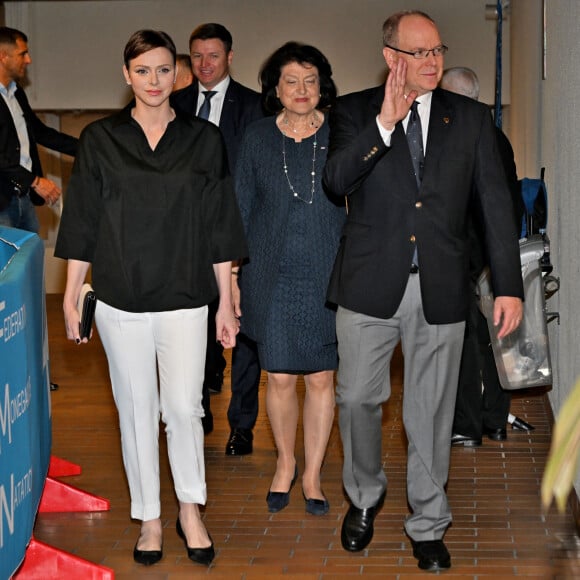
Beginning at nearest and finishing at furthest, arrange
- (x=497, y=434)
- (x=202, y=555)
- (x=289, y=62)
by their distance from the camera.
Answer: (x=202, y=555), (x=289, y=62), (x=497, y=434)

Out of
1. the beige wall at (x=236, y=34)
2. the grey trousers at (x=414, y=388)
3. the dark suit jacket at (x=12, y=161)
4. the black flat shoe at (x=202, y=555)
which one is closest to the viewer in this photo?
the grey trousers at (x=414, y=388)

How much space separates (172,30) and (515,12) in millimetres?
3717

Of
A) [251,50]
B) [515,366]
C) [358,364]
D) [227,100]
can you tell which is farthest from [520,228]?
[251,50]

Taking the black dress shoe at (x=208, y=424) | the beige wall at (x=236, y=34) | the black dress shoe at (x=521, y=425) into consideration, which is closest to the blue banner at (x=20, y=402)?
the black dress shoe at (x=208, y=424)

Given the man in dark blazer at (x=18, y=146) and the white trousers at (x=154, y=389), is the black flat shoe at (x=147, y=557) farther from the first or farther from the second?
the man in dark blazer at (x=18, y=146)

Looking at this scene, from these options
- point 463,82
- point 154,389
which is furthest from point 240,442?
point 463,82

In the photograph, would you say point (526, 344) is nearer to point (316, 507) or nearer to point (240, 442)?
point (240, 442)

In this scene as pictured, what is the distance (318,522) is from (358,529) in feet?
1.27

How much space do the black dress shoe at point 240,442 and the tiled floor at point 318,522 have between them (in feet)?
0.15

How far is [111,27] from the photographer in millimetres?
12664

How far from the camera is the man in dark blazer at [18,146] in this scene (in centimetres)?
723

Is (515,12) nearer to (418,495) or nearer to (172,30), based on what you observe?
(172,30)

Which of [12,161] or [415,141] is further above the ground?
[415,141]

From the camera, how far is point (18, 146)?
737cm
